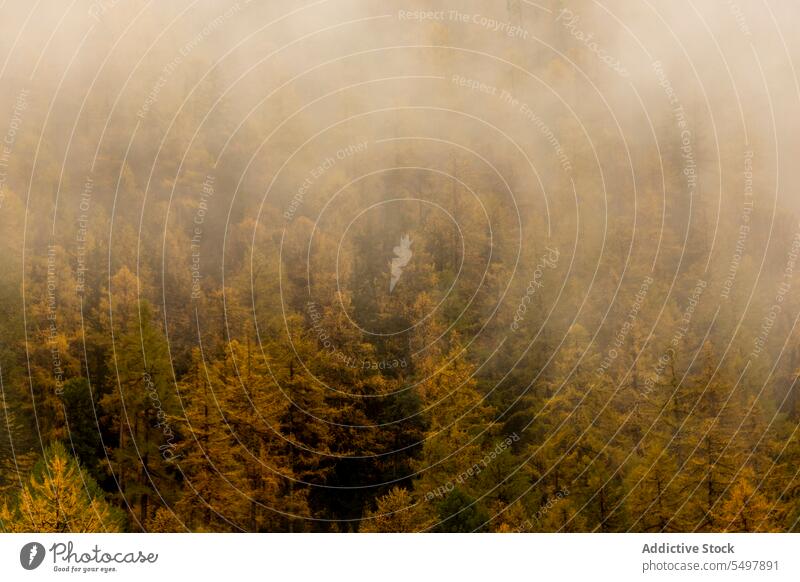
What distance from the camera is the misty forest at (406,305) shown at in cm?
4919

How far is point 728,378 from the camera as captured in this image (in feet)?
184

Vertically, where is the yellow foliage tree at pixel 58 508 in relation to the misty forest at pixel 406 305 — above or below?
below

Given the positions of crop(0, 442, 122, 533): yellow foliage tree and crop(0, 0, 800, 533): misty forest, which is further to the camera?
crop(0, 0, 800, 533): misty forest

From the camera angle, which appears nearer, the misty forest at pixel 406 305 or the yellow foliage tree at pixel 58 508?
the yellow foliage tree at pixel 58 508

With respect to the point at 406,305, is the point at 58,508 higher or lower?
lower

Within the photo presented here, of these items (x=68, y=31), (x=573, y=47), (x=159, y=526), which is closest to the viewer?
(x=159, y=526)

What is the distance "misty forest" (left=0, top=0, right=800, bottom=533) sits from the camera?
161 ft

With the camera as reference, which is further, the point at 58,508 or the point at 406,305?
the point at 406,305

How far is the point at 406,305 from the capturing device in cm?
7362

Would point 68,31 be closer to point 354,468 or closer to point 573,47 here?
point 573,47

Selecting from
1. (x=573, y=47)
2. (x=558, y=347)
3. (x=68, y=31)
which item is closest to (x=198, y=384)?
(x=558, y=347)

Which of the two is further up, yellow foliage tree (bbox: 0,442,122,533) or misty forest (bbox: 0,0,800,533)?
misty forest (bbox: 0,0,800,533)

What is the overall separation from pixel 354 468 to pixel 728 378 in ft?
78.6
